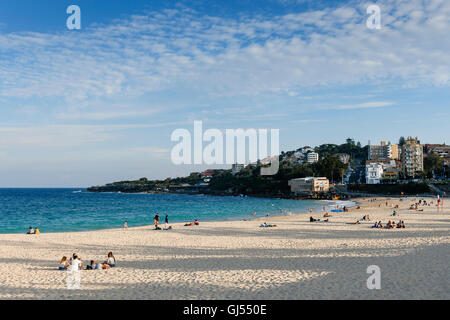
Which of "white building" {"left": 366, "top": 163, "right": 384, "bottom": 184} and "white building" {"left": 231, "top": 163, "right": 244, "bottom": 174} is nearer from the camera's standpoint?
"white building" {"left": 366, "top": 163, "right": 384, "bottom": 184}

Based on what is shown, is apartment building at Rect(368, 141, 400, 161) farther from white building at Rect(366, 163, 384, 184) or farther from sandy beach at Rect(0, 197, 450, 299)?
sandy beach at Rect(0, 197, 450, 299)

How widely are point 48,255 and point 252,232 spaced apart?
13780mm

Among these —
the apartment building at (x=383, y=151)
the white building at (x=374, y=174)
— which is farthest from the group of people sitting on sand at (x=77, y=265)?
the apartment building at (x=383, y=151)

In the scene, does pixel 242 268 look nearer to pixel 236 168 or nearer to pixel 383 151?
pixel 236 168

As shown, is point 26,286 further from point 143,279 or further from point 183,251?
point 183,251

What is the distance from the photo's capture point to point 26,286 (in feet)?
36.0

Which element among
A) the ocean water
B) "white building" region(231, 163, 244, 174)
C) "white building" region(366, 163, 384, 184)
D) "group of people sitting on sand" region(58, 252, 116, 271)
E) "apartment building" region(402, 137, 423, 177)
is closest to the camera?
"group of people sitting on sand" region(58, 252, 116, 271)

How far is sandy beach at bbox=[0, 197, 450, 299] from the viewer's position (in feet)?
32.4

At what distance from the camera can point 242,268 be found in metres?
13.1

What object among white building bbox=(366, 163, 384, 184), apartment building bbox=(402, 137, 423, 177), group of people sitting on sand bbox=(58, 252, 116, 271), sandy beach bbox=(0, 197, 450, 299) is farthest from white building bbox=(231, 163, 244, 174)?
group of people sitting on sand bbox=(58, 252, 116, 271)

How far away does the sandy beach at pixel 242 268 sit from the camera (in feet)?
32.4

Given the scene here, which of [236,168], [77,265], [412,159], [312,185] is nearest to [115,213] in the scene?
[77,265]

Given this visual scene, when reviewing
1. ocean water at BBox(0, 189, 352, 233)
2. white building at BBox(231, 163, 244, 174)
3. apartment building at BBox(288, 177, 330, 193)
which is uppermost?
white building at BBox(231, 163, 244, 174)
